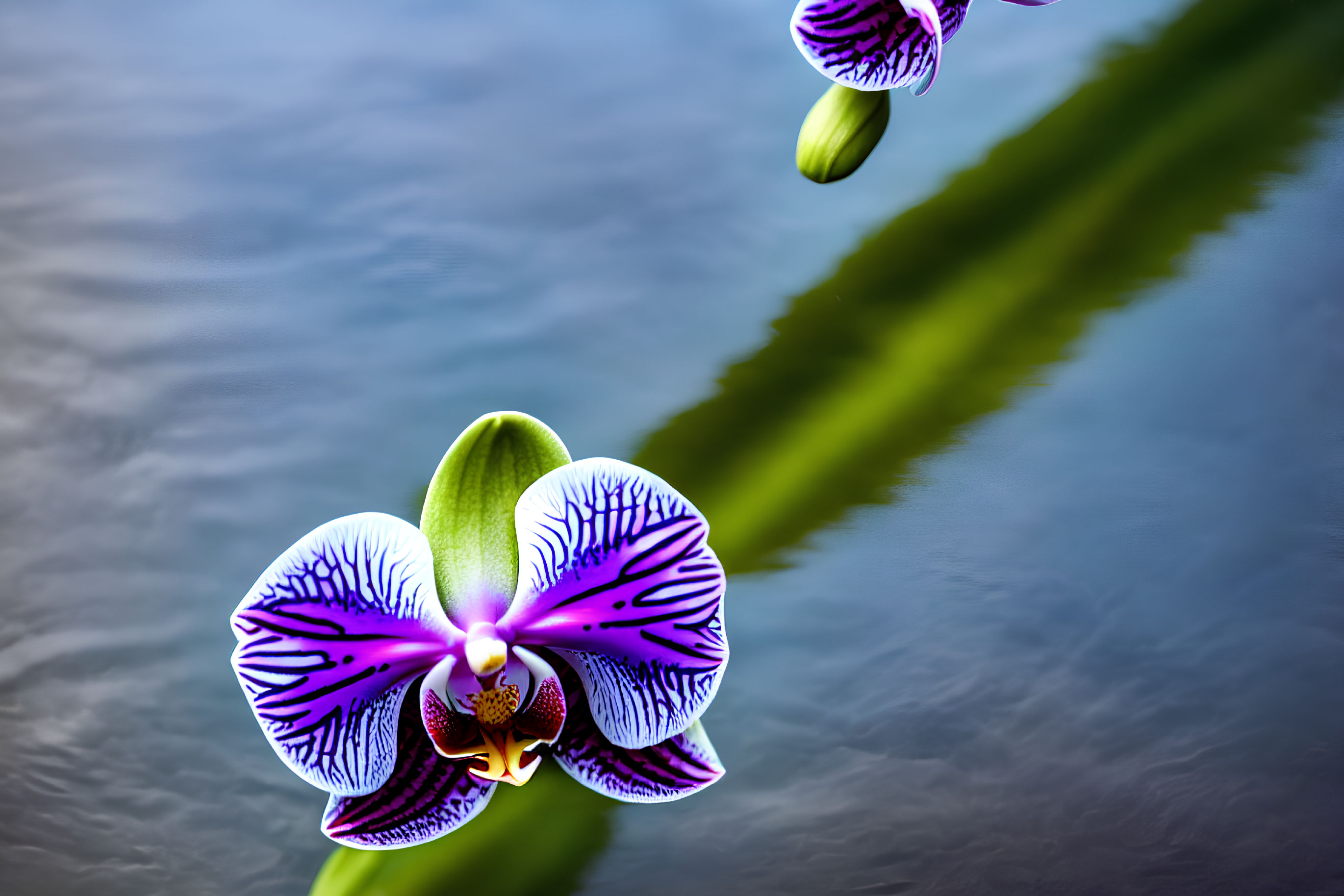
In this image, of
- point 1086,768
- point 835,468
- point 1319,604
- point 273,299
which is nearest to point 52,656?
point 273,299

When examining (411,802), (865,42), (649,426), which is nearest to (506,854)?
(411,802)

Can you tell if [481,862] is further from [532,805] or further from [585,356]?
[585,356]

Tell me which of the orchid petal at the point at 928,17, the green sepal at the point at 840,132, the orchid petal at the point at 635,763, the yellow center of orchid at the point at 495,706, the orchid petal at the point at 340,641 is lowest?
the orchid petal at the point at 635,763

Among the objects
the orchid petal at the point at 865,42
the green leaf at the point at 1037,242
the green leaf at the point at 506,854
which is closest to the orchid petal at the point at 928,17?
the orchid petal at the point at 865,42

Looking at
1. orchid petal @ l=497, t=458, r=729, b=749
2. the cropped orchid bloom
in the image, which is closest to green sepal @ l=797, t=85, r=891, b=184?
the cropped orchid bloom

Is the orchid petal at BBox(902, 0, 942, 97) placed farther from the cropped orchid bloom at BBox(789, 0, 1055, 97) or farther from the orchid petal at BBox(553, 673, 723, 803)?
the orchid petal at BBox(553, 673, 723, 803)

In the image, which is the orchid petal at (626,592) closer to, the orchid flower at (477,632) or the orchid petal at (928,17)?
the orchid flower at (477,632)
